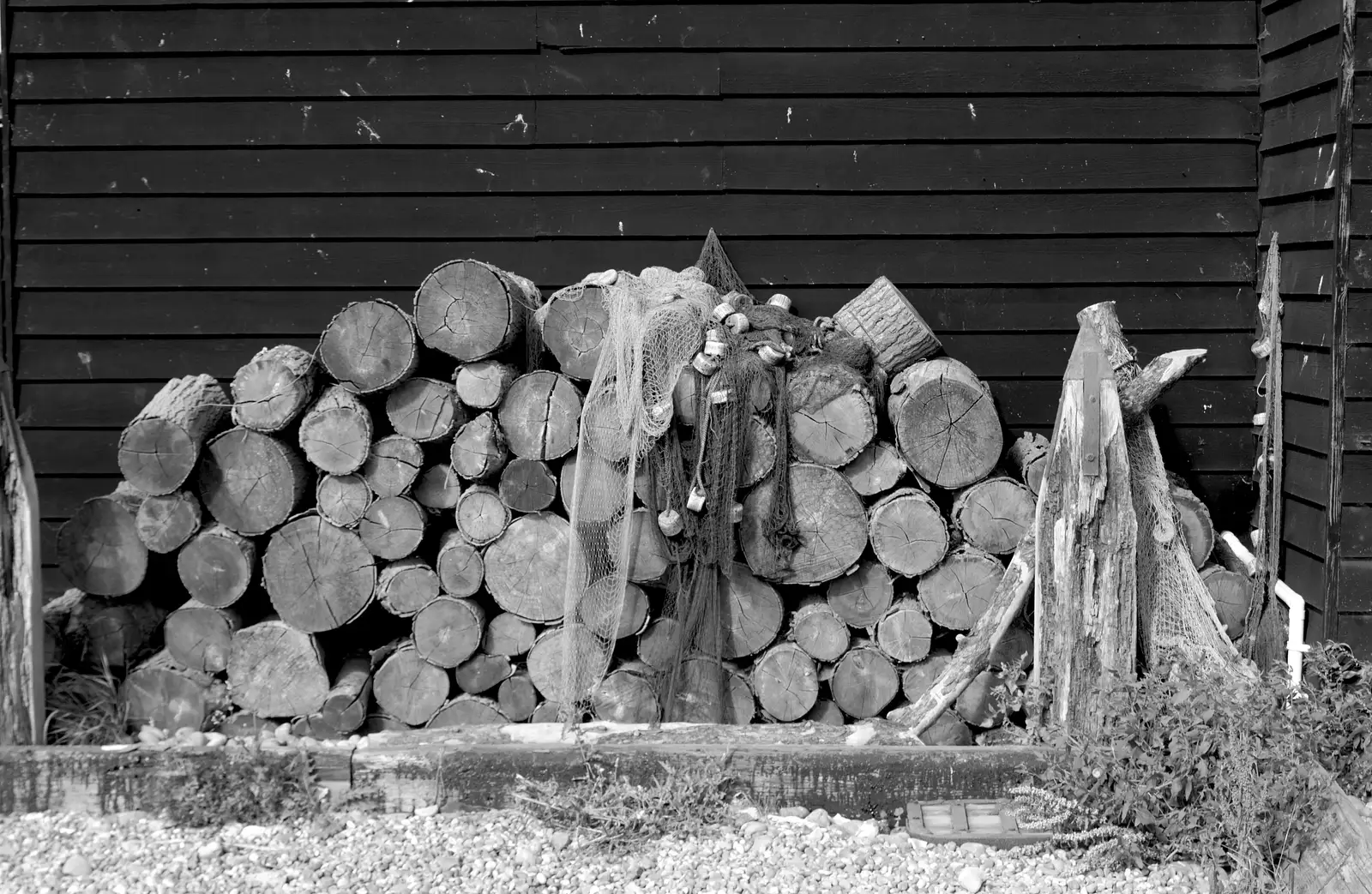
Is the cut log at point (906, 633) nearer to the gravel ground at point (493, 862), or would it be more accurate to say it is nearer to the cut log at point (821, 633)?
the cut log at point (821, 633)

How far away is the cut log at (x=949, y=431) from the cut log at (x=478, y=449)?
160 cm

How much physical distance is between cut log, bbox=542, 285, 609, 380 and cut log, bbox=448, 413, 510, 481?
377 millimetres

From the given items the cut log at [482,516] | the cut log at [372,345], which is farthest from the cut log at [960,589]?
the cut log at [372,345]

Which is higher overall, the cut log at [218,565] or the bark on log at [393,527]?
the bark on log at [393,527]

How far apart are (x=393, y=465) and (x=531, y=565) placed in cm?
67

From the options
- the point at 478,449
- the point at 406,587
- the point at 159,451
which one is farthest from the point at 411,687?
the point at 159,451

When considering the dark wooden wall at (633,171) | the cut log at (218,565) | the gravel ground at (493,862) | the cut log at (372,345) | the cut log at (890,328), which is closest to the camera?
the gravel ground at (493,862)

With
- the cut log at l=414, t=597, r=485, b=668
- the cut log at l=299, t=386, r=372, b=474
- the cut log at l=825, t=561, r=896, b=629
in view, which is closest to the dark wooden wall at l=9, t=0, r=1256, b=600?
the cut log at l=299, t=386, r=372, b=474

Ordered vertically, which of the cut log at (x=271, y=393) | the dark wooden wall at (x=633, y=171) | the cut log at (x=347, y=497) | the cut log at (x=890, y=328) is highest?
the dark wooden wall at (x=633, y=171)

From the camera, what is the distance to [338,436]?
15.0 feet

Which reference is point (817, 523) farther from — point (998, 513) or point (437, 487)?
point (437, 487)

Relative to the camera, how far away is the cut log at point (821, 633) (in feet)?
15.3

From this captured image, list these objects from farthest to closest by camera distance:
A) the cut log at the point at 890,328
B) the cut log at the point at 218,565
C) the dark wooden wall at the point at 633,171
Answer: the dark wooden wall at the point at 633,171, the cut log at the point at 890,328, the cut log at the point at 218,565

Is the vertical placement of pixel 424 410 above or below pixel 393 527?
above
